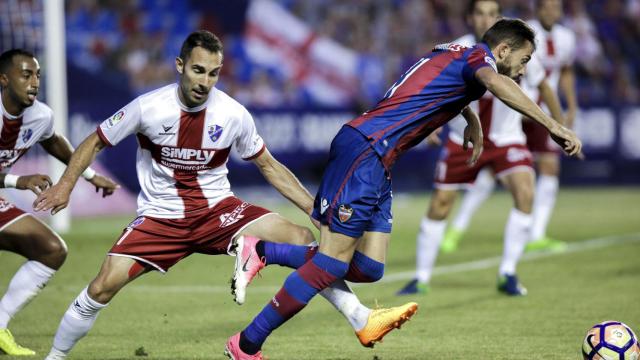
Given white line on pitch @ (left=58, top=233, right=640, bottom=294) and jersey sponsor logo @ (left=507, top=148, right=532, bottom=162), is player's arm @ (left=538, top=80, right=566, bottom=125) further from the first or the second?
white line on pitch @ (left=58, top=233, right=640, bottom=294)

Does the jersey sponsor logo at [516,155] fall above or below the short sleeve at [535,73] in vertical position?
below

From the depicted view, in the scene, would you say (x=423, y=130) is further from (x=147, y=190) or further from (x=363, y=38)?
(x=363, y=38)

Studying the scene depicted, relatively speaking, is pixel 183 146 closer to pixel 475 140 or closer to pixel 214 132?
pixel 214 132

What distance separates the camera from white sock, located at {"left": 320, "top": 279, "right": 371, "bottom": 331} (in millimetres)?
6176

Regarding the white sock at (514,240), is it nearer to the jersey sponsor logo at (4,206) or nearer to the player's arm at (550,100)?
the player's arm at (550,100)

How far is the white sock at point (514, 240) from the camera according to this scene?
965 centimetres

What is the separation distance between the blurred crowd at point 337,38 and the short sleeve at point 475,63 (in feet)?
45.6

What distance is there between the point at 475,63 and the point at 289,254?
157 cm

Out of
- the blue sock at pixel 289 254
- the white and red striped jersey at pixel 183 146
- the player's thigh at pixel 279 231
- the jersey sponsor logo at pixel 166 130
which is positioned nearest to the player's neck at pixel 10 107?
the white and red striped jersey at pixel 183 146

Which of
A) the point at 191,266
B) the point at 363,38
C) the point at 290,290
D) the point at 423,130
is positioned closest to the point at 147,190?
the point at 290,290

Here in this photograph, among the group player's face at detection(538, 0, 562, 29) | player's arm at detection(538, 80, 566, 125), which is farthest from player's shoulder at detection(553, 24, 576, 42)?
player's arm at detection(538, 80, 566, 125)

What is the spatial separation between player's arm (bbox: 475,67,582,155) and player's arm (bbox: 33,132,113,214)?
2254 mm

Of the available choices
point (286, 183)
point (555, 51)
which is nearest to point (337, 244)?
point (286, 183)

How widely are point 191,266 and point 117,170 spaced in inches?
261
